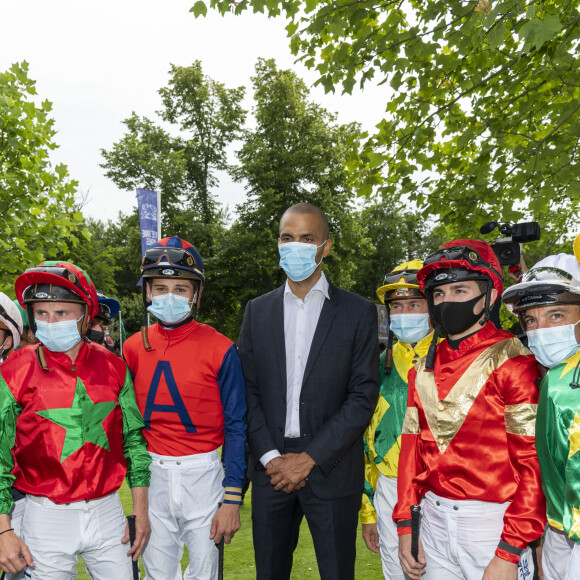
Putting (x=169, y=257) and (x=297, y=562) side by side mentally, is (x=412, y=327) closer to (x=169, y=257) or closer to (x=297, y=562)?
(x=169, y=257)

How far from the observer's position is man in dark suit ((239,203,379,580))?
3.68m

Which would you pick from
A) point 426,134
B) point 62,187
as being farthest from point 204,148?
point 426,134


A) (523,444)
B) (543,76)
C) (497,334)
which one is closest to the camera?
(523,444)

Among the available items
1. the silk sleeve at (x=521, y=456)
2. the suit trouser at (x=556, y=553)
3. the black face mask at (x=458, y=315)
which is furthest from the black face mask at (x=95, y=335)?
the suit trouser at (x=556, y=553)

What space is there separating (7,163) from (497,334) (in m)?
8.54

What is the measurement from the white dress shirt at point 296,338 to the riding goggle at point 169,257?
78 centimetres

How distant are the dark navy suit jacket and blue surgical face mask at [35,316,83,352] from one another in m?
1.24

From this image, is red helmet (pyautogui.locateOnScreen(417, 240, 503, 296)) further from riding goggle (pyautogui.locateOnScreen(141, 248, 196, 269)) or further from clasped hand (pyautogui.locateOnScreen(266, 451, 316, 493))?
riding goggle (pyautogui.locateOnScreen(141, 248, 196, 269))

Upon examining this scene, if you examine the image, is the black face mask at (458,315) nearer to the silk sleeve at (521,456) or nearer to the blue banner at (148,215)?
the silk sleeve at (521,456)

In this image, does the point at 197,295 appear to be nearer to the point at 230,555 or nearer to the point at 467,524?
the point at 467,524

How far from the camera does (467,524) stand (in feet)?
9.53

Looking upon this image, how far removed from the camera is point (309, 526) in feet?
12.3

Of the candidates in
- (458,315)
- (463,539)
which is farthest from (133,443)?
(458,315)

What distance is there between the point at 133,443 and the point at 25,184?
709 cm
